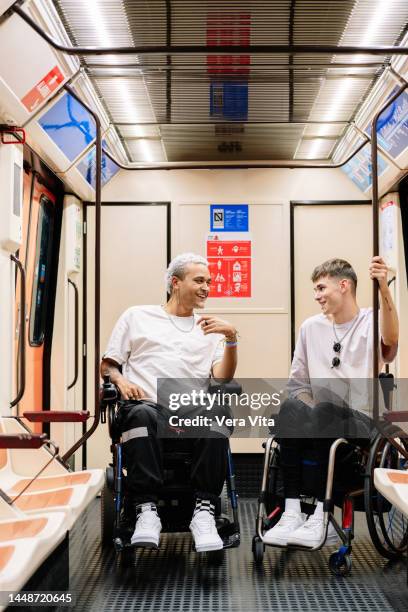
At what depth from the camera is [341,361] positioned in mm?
3336

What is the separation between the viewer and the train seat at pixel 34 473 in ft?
9.24

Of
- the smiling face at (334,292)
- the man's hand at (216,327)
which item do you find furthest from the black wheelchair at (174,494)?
the smiling face at (334,292)

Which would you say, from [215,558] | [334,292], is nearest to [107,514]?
[215,558]

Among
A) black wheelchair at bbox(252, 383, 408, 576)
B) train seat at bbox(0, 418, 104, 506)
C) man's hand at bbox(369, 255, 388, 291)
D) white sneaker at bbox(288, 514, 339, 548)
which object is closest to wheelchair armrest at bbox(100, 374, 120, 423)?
train seat at bbox(0, 418, 104, 506)

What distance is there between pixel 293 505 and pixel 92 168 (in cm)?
296

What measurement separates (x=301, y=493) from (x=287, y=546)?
0.29 m

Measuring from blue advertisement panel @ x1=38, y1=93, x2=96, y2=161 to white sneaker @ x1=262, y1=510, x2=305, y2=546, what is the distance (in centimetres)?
236

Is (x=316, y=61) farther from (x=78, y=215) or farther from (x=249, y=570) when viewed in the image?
(x=249, y=570)

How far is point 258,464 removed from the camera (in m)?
5.19

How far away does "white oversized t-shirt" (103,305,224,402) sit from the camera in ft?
11.0

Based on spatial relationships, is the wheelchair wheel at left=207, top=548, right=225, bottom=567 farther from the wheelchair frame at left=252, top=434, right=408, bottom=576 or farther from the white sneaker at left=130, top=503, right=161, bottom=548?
the white sneaker at left=130, top=503, right=161, bottom=548

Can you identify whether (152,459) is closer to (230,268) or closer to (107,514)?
(107,514)

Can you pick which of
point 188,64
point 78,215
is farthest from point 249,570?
point 78,215

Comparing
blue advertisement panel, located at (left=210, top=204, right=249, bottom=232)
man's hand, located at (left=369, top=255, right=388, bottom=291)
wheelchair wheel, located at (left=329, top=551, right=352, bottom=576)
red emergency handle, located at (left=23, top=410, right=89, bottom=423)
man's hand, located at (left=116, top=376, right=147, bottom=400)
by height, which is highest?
blue advertisement panel, located at (left=210, top=204, right=249, bottom=232)
